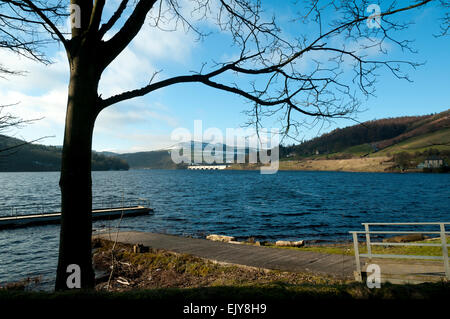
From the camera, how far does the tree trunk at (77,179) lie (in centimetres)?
399

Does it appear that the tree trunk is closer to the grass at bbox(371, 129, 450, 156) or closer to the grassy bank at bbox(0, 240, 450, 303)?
the grassy bank at bbox(0, 240, 450, 303)

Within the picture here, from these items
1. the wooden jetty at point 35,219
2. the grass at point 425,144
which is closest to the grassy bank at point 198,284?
the grass at point 425,144

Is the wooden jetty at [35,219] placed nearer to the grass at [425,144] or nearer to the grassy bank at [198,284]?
the grassy bank at [198,284]

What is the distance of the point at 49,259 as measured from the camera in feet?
53.7

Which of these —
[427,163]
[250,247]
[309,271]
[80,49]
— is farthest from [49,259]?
[427,163]

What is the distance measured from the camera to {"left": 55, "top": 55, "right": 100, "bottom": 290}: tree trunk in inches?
157

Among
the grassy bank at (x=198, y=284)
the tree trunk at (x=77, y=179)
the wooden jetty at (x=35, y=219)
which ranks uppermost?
the tree trunk at (x=77, y=179)

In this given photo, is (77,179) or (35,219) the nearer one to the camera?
(77,179)

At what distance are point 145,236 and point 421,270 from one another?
Result: 12323 millimetres

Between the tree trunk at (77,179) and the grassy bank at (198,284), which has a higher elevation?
the tree trunk at (77,179)

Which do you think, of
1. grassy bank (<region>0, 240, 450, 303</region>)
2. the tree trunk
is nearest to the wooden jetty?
grassy bank (<region>0, 240, 450, 303</region>)

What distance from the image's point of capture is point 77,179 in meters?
4.05

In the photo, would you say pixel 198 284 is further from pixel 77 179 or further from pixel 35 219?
pixel 35 219

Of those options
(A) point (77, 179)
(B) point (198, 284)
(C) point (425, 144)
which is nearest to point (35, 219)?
(B) point (198, 284)
